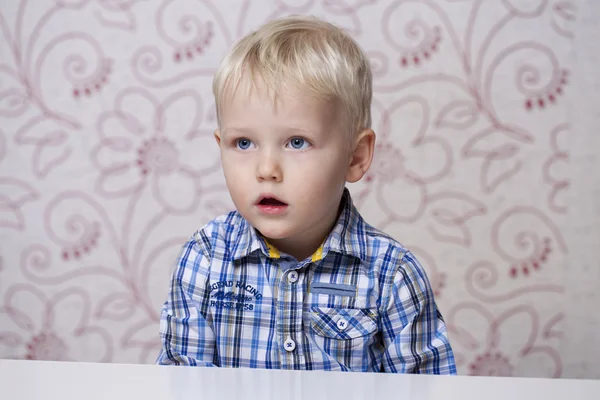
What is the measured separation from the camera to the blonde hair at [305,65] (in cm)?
81

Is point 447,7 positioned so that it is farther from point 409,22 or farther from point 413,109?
point 413,109

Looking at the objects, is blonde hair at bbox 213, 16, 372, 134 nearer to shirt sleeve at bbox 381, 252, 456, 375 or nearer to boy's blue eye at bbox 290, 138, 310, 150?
boy's blue eye at bbox 290, 138, 310, 150

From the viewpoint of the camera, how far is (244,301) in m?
0.91

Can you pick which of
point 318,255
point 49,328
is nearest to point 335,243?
point 318,255

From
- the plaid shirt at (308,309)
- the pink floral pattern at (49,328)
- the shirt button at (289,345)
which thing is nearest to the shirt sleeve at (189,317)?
the plaid shirt at (308,309)

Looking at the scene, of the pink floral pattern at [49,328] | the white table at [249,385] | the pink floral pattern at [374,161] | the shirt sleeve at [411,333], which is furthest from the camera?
the pink floral pattern at [49,328]

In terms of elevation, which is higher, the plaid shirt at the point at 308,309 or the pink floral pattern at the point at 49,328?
the plaid shirt at the point at 308,309

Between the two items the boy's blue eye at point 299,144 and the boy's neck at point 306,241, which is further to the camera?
the boy's neck at point 306,241

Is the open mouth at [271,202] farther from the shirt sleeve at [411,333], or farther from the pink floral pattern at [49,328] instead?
the pink floral pattern at [49,328]

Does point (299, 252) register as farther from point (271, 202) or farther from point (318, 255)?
point (271, 202)

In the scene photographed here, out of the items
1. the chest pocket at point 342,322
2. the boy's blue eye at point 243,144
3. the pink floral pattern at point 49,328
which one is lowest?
the pink floral pattern at point 49,328

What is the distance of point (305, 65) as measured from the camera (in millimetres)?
822

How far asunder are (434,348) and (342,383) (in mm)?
559

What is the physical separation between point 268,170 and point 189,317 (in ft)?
0.87
